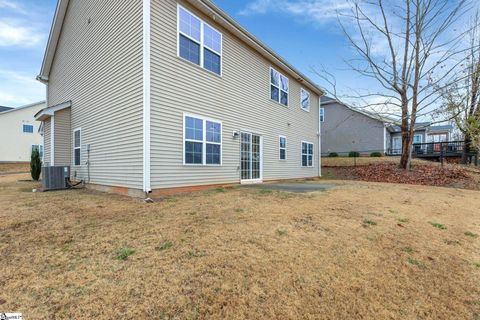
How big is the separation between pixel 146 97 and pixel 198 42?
2.90 m

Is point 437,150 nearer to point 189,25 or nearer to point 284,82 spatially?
point 284,82

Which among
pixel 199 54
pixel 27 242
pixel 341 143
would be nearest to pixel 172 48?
pixel 199 54

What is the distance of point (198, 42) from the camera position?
805 cm

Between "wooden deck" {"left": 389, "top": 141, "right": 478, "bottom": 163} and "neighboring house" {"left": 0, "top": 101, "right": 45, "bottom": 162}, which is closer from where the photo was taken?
"wooden deck" {"left": 389, "top": 141, "right": 478, "bottom": 163}

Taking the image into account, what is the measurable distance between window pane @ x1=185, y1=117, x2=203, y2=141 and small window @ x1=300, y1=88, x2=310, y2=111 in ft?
26.6

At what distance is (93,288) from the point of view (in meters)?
2.39

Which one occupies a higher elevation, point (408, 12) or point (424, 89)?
point (408, 12)

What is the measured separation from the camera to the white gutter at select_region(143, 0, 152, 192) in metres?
6.39

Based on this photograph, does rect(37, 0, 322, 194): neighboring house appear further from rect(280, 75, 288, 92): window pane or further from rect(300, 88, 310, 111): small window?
rect(300, 88, 310, 111): small window

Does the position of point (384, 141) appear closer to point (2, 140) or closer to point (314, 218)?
point (314, 218)

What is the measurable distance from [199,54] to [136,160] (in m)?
4.01

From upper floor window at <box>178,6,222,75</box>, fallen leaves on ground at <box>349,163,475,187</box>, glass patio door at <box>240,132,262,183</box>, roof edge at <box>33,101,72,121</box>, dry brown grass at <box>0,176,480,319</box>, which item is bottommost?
dry brown grass at <box>0,176,480,319</box>

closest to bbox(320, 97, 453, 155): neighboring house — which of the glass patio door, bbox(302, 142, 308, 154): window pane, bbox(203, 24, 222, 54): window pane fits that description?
bbox(302, 142, 308, 154): window pane

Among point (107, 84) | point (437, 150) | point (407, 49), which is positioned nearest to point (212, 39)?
point (107, 84)
